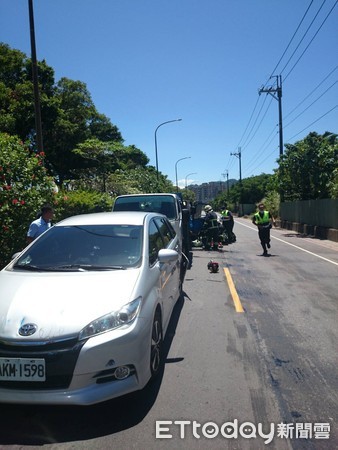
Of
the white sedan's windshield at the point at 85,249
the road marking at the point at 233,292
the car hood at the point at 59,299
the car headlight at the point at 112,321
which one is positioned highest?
the white sedan's windshield at the point at 85,249

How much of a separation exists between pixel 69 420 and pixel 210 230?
40.2 ft

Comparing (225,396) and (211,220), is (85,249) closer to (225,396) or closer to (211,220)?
(225,396)

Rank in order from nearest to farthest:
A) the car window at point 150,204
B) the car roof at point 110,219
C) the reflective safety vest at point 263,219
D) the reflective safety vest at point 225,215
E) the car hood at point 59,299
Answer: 1. the car hood at point 59,299
2. the car roof at point 110,219
3. the car window at point 150,204
4. the reflective safety vest at point 263,219
5. the reflective safety vest at point 225,215

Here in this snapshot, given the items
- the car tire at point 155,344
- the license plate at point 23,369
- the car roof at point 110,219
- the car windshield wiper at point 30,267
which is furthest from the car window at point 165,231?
the license plate at point 23,369

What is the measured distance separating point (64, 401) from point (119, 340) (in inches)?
23.5

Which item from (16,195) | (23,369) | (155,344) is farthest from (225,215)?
(23,369)

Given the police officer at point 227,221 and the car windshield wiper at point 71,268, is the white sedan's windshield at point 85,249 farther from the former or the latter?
the police officer at point 227,221

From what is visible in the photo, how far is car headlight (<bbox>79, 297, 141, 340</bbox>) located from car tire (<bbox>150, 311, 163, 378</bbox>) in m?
0.43

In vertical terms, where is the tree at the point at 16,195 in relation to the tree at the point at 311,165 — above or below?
below

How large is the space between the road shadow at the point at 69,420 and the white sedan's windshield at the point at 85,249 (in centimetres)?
129

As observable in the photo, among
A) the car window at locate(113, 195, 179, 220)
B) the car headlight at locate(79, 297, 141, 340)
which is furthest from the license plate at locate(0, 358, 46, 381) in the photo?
the car window at locate(113, 195, 179, 220)

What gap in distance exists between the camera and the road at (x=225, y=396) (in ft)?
10.4

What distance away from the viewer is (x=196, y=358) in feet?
15.5

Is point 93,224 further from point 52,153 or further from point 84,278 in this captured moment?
point 52,153
